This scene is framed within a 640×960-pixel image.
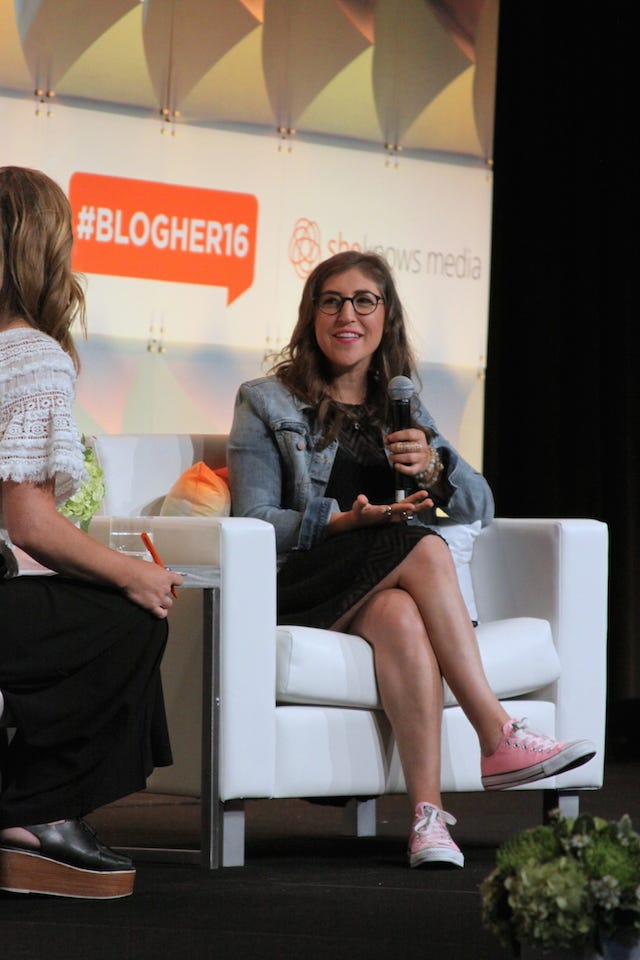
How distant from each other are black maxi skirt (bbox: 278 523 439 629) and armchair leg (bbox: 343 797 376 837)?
54 centimetres

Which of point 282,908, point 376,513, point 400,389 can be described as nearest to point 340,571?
point 376,513

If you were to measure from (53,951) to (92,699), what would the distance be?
420 mm

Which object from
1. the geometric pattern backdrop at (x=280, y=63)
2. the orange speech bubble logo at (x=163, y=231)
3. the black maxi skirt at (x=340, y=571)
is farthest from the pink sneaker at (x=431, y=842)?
the geometric pattern backdrop at (x=280, y=63)

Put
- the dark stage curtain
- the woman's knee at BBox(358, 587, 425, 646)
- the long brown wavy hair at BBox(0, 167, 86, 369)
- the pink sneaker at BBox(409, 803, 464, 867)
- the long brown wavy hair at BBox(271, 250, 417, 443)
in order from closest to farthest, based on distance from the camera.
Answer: the long brown wavy hair at BBox(0, 167, 86, 369) → the pink sneaker at BBox(409, 803, 464, 867) → the woman's knee at BBox(358, 587, 425, 646) → the long brown wavy hair at BBox(271, 250, 417, 443) → the dark stage curtain

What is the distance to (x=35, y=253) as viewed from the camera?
222 centimetres

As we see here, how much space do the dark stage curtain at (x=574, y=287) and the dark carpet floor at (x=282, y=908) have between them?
1.77 m

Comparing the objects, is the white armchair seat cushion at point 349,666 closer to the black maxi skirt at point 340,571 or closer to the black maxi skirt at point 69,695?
the black maxi skirt at point 340,571

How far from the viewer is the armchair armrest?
3.02 metres

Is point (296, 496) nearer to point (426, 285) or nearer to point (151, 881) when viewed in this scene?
point (151, 881)

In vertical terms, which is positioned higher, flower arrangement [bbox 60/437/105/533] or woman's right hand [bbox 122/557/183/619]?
flower arrangement [bbox 60/437/105/533]

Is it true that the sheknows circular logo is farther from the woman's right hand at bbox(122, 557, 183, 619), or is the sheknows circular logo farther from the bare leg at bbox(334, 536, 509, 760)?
the woman's right hand at bbox(122, 557, 183, 619)

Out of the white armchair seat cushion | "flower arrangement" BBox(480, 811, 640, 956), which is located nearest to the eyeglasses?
the white armchair seat cushion

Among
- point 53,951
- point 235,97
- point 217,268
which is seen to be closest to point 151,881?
point 53,951

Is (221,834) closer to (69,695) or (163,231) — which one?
(69,695)
